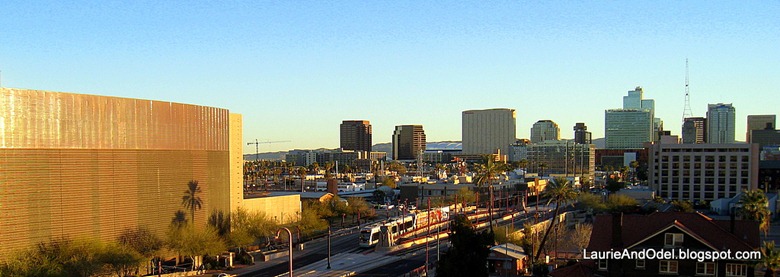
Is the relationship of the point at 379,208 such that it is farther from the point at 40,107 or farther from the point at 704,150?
the point at 40,107

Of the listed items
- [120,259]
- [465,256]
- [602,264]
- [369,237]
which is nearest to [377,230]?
[369,237]

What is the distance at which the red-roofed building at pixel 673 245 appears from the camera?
46.1 meters

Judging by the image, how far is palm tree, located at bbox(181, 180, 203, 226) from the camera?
75.1m

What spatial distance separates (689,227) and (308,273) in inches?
1417

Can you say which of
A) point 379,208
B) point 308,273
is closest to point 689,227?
point 308,273

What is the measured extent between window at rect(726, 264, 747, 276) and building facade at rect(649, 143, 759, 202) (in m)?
107

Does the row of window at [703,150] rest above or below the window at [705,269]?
above

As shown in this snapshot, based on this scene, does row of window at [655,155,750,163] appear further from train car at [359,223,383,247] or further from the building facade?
train car at [359,223,383,247]

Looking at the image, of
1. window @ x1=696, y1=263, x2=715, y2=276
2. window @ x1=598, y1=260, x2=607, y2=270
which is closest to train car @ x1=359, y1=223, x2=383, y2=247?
window @ x1=598, y1=260, x2=607, y2=270

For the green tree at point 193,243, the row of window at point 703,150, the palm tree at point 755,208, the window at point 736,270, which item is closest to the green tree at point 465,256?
the window at point 736,270

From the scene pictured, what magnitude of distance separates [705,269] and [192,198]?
55.5 metres

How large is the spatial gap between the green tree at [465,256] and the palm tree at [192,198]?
3924 cm

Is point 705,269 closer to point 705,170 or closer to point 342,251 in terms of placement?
point 342,251

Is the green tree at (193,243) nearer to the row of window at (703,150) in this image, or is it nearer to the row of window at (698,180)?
the row of window at (698,180)
